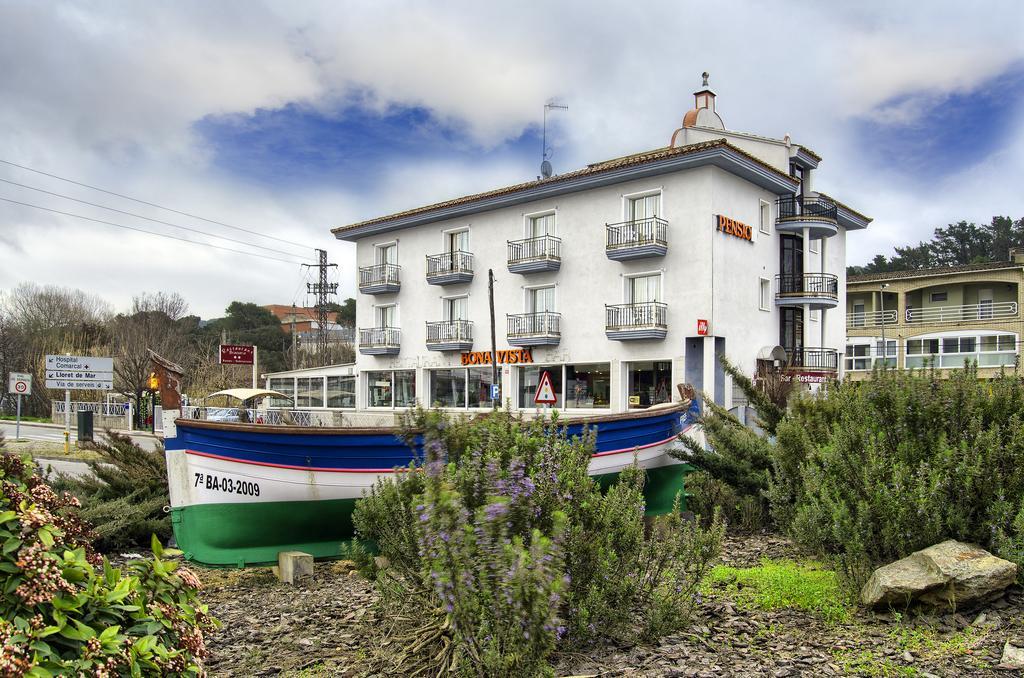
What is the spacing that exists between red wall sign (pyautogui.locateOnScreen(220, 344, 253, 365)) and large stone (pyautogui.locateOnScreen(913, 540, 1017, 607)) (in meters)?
25.0

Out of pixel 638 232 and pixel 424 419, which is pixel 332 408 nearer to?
pixel 638 232

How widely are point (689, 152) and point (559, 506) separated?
2289 centimetres

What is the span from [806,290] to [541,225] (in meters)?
11.4

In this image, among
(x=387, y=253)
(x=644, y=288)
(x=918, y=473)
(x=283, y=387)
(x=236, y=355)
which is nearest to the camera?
(x=918, y=473)

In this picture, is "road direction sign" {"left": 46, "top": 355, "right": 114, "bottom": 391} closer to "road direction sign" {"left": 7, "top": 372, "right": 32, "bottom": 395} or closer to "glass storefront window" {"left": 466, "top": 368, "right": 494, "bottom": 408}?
"road direction sign" {"left": 7, "top": 372, "right": 32, "bottom": 395}

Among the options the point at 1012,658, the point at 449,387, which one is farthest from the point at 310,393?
the point at 1012,658

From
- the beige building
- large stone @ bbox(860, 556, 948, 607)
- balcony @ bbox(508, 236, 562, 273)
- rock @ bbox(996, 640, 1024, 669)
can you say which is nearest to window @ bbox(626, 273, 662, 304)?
balcony @ bbox(508, 236, 562, 273)

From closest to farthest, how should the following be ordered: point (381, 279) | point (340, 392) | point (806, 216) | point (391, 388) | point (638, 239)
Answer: point (638, 239) < point (806, 216) < point (381, 279) < point (391, 388) < point (340, 392)

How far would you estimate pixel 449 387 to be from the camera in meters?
34.0

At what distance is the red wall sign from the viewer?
88.0ft

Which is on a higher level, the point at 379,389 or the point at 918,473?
the point at 918,473

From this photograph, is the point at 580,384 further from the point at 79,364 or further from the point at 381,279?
the point at 79,364

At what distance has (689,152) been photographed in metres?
25.4

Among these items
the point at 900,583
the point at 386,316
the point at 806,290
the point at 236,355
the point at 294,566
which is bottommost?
the point at 294,566
